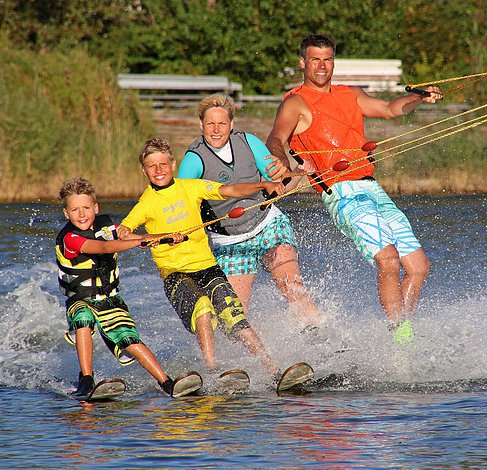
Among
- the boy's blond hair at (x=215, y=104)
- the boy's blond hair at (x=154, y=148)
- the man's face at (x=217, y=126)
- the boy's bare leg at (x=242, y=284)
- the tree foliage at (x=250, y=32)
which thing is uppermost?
the tree foliage at (x=250, y=32)

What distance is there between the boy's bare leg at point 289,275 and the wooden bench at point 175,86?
14.6 metres

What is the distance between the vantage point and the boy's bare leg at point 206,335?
764 centimetres

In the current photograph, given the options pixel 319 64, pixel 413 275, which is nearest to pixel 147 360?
pixel 413 275

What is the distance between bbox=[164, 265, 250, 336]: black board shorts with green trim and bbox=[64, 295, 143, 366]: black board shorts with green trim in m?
0.32

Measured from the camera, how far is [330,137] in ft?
26.6

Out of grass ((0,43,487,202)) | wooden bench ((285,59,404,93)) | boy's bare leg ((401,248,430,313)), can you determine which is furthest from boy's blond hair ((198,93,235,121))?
wooden bench ((285,59,404,93))

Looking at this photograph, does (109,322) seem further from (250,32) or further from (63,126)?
(250,32)

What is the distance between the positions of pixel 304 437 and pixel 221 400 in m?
1.09

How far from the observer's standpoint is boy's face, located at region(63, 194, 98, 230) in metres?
7.72

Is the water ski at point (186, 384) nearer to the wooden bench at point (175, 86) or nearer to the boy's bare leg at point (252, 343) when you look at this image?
the boy's bare leg at point (252, 343)

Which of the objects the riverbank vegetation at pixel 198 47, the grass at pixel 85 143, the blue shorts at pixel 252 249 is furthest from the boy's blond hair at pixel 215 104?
the riverbank vegetation at pixel 198 47

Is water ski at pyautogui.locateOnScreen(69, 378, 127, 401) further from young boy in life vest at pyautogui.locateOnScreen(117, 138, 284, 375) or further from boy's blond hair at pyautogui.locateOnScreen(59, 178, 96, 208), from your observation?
boy's blond hair at pyautogui.locateOnScreen(59, 178, 96, 208)

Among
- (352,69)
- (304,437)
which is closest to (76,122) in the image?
(352,69)

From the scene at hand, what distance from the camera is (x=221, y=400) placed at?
7562 millimetres
